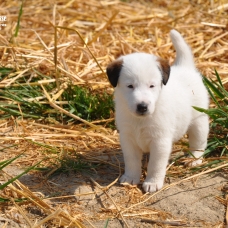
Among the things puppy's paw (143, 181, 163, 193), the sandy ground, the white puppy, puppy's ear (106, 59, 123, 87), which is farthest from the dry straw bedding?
puppy's ear (106, 59, 123, 87)

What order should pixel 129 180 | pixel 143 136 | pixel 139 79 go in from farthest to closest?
pixel 129 180 → pixel 143 136 → pixel 139 79

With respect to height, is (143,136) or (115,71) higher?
(115,71)

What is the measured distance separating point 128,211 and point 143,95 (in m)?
1.15

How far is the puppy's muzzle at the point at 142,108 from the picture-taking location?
524 centimetres

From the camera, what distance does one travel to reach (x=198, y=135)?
6387mm

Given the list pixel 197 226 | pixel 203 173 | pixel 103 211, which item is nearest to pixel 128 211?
pixel 103 211

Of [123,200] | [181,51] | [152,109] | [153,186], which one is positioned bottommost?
[123,200]

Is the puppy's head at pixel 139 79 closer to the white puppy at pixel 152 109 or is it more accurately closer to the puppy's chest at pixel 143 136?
the white puppy at pixel 152 109

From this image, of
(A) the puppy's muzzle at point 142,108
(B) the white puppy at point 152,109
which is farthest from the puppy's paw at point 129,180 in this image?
(A) the puppy's muzzle at point 142,108

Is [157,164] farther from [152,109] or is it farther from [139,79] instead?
[139,79]

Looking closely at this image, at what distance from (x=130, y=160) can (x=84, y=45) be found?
146 inches

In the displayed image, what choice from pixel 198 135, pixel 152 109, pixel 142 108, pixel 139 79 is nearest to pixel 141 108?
pixel 142 108

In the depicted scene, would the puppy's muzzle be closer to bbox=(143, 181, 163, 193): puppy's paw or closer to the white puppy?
the white puppy

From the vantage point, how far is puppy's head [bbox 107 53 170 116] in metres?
5.29
